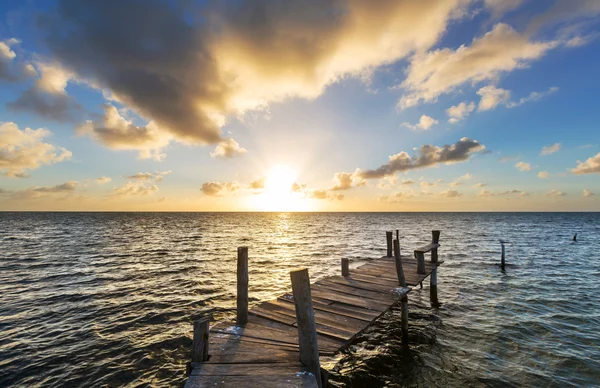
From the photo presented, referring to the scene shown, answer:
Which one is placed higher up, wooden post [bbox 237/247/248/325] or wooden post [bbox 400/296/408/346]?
wooden post [bbox 237/247/248/325]

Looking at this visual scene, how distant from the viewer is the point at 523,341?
9930 millimetres

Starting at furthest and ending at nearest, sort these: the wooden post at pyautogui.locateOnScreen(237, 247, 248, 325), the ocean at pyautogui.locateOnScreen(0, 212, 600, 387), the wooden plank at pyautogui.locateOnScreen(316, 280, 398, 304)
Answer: the wooden plank at pyautogui.locateOnScreen(316, 280, 398, 304), the ocean at pyautogui.locateOnScreen(0, 212, 600, 387), the wooden post at pyautogui.locateOnScreen(237, 247, 248, 325)

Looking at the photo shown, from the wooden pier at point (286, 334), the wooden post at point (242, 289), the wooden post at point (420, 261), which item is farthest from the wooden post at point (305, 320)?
the wooden post at point (420, 261)

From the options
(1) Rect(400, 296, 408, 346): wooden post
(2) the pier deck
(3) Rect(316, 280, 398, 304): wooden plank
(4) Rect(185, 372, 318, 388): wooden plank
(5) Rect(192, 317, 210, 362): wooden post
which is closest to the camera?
(4) Rect(185, 372, 318, 388): wooden plank

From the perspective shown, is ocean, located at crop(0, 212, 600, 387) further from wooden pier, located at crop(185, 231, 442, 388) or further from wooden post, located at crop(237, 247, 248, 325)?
wooden post, located at crop(237, 247, 248, 325)

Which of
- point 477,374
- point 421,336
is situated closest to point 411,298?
point 421,336

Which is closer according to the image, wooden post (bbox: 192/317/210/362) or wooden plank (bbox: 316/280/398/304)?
wooden post (bbox: 192/317/210/362)

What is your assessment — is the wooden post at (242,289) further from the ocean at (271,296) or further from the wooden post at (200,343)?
the ocean at (271,296)

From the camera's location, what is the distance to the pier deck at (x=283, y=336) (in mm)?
5023

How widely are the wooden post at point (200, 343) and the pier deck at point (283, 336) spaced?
0.11 meters

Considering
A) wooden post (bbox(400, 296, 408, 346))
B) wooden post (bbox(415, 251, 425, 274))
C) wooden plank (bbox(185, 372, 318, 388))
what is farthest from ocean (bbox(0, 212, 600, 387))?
wooden plank (bbox(185, 372, 318, 388))

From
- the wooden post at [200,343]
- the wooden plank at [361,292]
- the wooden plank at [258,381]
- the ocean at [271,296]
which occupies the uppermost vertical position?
the wooden post at [200,343]

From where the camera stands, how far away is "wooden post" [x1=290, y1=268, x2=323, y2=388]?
524 cm

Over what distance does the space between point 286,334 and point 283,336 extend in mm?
135
